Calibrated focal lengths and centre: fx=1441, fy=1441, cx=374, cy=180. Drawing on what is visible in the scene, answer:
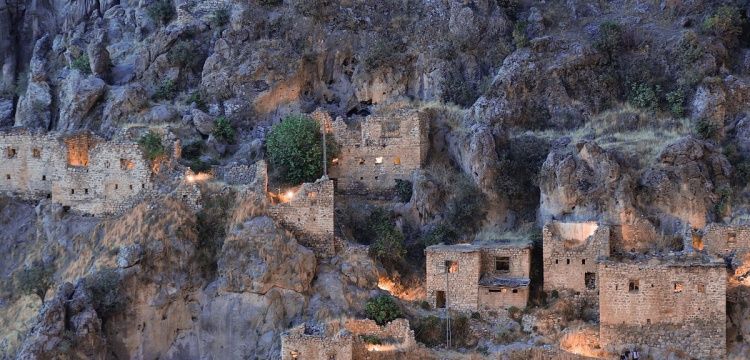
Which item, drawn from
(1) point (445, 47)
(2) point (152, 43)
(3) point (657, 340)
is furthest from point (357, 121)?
(3) point (657, 340)

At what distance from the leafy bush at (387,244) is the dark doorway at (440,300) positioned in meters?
3.30

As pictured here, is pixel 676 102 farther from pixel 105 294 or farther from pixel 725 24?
pixel 105 294

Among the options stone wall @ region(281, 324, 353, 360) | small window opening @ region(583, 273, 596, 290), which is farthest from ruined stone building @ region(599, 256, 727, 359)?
stone wall @ region(281, 324, 353, 360)

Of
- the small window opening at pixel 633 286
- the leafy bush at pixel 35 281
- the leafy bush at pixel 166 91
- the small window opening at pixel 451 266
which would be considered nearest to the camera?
the small window opening at pixel 633 286

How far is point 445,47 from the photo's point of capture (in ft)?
250

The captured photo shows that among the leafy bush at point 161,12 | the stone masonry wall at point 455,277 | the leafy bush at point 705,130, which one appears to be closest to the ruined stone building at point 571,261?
the stone masonry wall at point 455,277

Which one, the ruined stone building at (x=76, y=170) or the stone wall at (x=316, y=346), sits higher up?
the ruined stone building at (x=76, y=170)

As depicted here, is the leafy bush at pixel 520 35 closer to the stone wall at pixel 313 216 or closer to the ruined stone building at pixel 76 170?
the stone wall at pixel 313 216

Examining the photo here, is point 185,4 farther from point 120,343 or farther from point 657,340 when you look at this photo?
point 657,340

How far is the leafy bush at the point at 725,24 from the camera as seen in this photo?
73.8 metres

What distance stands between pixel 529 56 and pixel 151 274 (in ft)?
75.4

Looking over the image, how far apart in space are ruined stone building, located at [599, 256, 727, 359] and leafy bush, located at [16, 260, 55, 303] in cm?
2506

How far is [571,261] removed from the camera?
6256 centimetres

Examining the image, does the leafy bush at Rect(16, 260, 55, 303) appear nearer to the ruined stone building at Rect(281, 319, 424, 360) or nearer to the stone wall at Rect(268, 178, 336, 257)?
the stone wall at Rect(268, 178, 336, 257)
